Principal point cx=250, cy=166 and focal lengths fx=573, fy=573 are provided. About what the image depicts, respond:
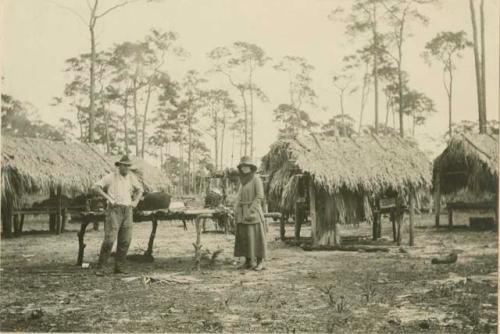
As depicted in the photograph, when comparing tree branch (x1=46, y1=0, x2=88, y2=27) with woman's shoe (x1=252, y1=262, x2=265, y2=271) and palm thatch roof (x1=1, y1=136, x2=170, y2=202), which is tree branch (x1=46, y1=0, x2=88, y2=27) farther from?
palm thatch roof (x1=1, y1=136, x2=170, y2=202)

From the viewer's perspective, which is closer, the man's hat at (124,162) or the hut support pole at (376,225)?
the man's hat at (124,162)

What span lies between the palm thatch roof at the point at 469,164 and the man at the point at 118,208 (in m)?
Answer: 9.11

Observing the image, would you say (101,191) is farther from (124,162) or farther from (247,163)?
(247,163)

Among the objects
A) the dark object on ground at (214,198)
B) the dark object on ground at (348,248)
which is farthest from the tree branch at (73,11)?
the dark object on ground at (214,198)

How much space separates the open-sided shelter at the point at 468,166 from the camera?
46.3 ft

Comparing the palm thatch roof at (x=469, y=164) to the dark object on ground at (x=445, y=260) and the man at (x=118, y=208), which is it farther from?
the man at (x=118, y=208)

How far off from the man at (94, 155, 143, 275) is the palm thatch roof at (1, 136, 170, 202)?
716 centimetres

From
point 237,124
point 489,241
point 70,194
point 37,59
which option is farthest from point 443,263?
point 237,124

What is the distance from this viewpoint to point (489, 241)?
1186 cm

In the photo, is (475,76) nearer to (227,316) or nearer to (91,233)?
(227,316)

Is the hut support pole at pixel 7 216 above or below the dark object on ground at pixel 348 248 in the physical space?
above

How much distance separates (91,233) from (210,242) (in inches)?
163

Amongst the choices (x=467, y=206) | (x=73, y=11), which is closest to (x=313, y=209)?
(x=73, y=11)

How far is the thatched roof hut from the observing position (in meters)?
11.0
